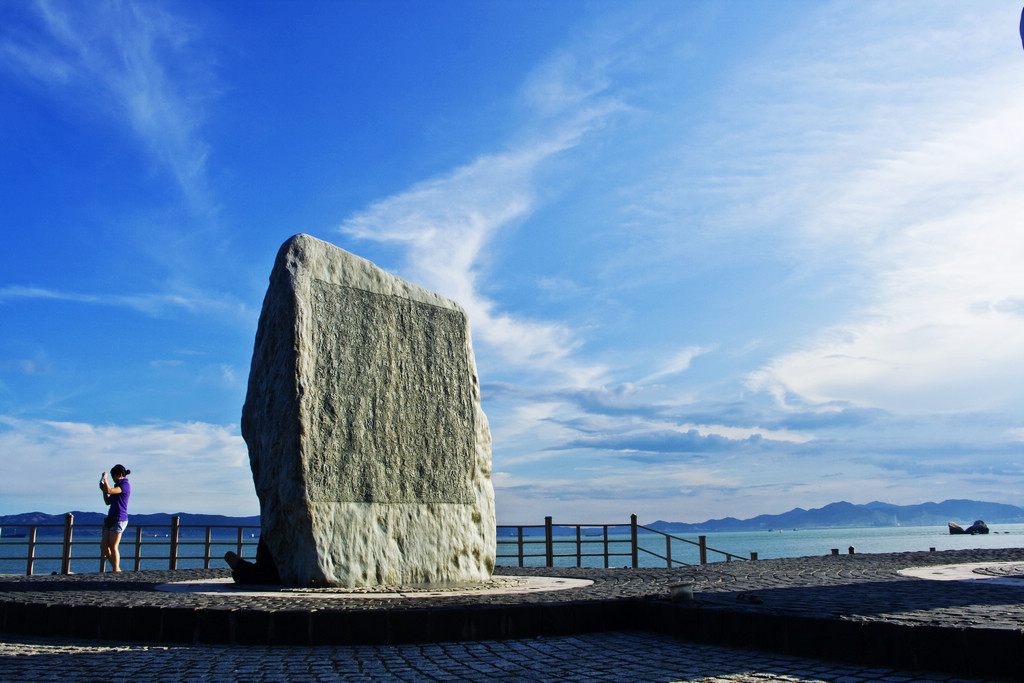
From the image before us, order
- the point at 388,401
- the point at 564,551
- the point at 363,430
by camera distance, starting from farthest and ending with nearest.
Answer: the point at 564,551, the point at 388,401, the point at 363,430

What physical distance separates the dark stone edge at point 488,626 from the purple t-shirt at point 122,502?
4437mm

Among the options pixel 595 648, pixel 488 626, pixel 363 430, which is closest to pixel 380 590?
pixel 363 430

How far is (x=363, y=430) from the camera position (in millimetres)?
9039

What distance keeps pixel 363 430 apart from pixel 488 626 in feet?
12.0

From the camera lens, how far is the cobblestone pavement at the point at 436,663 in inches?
174

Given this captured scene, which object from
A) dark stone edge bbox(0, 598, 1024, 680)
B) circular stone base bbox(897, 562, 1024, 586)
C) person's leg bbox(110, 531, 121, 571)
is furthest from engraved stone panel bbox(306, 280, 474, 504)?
circular stone base bbox(897, 562, 1024, 586)

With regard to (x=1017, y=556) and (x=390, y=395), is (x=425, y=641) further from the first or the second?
(x=1017, y=556)

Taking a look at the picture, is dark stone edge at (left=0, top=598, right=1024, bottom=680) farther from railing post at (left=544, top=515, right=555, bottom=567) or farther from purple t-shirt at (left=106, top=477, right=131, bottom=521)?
railing post at (left=544, top=515, right=555, bottom=567)

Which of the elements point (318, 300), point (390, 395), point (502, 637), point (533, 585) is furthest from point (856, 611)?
point (318, 300)

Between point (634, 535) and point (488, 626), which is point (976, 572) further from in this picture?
point (488, 626)

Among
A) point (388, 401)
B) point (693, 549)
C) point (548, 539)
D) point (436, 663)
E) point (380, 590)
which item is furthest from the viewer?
point (693, 549)

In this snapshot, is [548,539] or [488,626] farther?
[548,539]

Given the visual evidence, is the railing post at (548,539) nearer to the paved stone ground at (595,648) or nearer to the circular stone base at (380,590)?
the circular stone base at (380,590)

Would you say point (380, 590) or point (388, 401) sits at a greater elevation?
point (388, 401)
